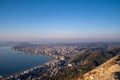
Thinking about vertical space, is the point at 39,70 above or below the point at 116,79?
below

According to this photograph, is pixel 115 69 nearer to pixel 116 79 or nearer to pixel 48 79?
pixel 116 79

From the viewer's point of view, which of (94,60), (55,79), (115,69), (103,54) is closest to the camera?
(115,69)

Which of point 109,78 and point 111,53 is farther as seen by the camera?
point 111,53

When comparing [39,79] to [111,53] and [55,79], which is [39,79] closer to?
[55,79]

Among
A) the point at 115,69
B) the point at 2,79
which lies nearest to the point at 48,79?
the point at 2,79

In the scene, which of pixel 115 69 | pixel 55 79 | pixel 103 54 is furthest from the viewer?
pixel 103 54

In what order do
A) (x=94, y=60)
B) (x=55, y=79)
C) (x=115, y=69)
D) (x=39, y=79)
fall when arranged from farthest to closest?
(x=94, y=60) → (x=39, y=79) → (x=55, y=79) → (x=115, y=69)

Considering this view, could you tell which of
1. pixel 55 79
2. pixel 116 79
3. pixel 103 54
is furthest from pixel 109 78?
pixel 103 54

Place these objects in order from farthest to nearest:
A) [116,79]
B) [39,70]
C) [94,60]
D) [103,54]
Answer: [103,54] → [94,60] → [39,70] → [116,79]

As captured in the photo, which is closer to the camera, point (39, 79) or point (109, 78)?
point (109, 78)
